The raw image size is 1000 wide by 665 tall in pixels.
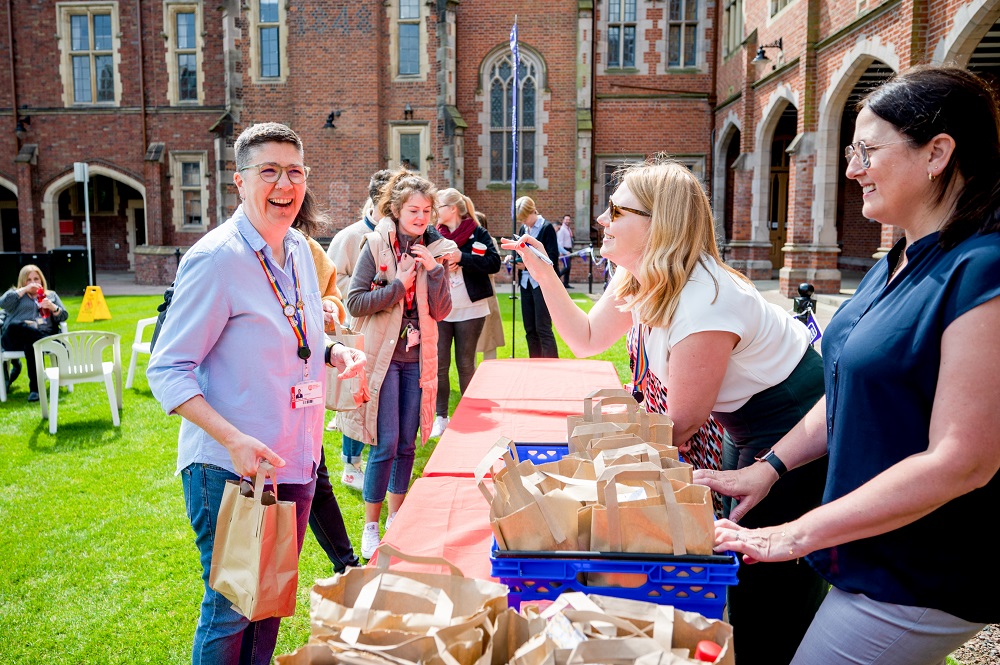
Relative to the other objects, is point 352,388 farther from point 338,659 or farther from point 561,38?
point 561,38

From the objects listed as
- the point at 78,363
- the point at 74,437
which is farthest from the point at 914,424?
the point at 78,363

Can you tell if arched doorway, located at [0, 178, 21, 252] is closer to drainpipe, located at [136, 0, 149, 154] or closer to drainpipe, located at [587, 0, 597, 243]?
drainpipe, located at [136, 0, 149, 154]

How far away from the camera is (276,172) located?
7.13 ft

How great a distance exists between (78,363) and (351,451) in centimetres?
323

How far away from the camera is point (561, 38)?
19.2 meters

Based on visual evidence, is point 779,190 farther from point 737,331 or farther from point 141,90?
point 737,331

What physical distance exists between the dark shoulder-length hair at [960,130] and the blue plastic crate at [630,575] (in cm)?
74

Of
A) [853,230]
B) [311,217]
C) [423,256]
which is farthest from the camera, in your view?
[853,230]

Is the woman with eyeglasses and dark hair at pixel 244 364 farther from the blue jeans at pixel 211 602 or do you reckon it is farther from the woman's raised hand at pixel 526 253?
the woman's raised hand at pixel 526 253

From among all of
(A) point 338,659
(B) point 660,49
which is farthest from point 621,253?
(B) point 660,49

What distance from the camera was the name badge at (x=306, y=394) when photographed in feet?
7.15

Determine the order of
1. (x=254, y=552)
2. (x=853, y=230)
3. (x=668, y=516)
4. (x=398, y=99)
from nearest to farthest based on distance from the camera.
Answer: (x=668, y=516)
(x=254, y=552)
(x=398, y=99)
(x=853, y=230)

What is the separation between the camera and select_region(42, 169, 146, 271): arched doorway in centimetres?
2425

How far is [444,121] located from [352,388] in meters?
17.0
